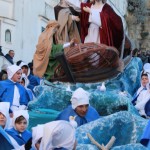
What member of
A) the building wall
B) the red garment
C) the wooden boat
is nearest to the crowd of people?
the red garment

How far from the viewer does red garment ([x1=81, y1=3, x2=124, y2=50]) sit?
1203 centimetres

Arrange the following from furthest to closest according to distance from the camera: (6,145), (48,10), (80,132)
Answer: (48,10) → (80,132) → (6,145)

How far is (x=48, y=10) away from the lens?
23344 mm

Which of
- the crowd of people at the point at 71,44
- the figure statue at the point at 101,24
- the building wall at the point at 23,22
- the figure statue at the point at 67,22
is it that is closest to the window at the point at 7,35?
the building wall at the point at 23,22

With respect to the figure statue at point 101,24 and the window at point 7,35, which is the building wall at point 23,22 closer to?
the window at point 7,35

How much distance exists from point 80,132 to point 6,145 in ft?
5.06

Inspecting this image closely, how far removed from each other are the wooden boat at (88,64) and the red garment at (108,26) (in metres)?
0.72

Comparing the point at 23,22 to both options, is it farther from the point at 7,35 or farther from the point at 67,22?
the point at 67,22

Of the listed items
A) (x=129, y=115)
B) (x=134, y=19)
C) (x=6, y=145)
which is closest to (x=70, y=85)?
(x=129, y=115)

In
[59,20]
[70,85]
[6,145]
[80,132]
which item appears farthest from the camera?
[59,20]

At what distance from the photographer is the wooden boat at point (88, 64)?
430 inches

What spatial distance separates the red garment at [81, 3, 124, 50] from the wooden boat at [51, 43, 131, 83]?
2.37 feet

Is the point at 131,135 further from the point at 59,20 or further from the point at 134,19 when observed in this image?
the point at 134,19

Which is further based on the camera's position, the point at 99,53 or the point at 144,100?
the point at 99,53
